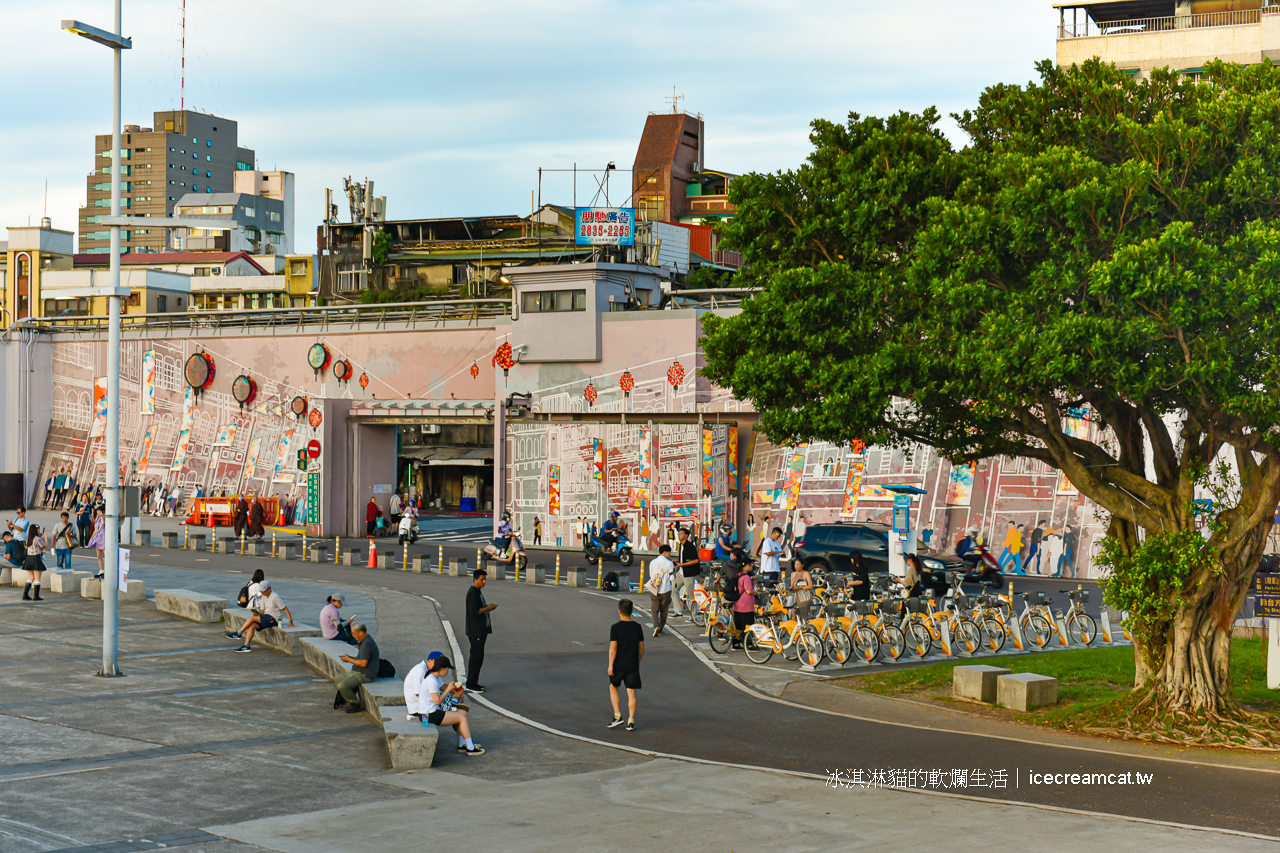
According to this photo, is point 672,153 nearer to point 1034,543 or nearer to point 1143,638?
point 1034,543

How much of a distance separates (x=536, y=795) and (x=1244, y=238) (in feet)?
34.9

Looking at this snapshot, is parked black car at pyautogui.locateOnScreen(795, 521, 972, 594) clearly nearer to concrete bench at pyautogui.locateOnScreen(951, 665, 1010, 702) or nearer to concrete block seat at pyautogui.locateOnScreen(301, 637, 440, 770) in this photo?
concrete bench at pyautogui.locateOnScreen(951, 665, 1010, 702)

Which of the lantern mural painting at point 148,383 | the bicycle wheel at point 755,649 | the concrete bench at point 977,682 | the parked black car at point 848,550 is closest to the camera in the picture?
the concrete bench at point 977,682

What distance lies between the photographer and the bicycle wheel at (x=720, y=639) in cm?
2348

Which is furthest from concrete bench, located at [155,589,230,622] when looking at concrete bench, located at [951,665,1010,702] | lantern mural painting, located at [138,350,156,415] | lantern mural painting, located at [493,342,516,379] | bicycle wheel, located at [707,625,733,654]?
lantern mural painting, located at [138,350,156,415]

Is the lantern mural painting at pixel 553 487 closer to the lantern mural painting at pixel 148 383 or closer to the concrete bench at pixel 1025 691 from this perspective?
the lantern mural painting at pixel 148 383

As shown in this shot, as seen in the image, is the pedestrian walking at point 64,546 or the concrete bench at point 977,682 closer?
the concrete bench at point 977,682

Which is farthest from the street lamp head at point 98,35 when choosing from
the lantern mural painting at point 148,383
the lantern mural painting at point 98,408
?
the lantern mural painting at point 98,408

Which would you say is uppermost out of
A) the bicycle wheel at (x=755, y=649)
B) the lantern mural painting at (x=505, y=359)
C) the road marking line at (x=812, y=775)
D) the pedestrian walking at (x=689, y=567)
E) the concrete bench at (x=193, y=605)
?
the lantern mural painting at (x=505, y=359)

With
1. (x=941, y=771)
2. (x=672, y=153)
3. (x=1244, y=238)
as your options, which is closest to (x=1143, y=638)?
(x=941, y=771)

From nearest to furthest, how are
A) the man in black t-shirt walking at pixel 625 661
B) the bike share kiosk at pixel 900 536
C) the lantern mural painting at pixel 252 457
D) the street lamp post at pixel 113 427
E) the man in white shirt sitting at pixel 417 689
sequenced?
the man in white shirt sitting at pixel 417 689, the man in black t-shirt walking at pixel 625 661, the street lamp post at pixel 113 427, the bike share kiosk at pixel 900 536, the lantern mural painting at pixel 252 457

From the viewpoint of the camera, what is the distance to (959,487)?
39.9 m

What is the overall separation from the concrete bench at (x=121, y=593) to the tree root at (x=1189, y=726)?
879 inches

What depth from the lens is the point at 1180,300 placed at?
14.7 meters
